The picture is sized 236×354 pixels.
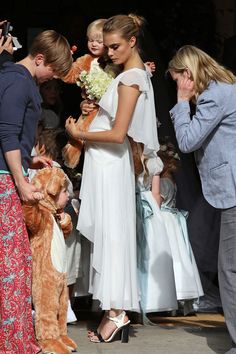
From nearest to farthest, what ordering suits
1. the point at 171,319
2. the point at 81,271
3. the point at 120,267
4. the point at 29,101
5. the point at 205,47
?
1. the point at 29,101
2. the point at 120,267
3. the point at 81,271
4. the point at 171,319
5. the point at 205,47

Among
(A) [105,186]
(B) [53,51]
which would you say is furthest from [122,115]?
(B) [53,51]

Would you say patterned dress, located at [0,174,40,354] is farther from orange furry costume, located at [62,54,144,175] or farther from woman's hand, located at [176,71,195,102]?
woman's hand, located at [176,71,195,102]

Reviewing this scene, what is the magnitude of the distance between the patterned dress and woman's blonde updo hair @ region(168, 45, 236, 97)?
4.07ft

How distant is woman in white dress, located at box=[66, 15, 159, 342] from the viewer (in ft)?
19.8

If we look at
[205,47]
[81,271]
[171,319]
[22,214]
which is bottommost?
[171,319]

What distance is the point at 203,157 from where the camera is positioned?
5.65 meters

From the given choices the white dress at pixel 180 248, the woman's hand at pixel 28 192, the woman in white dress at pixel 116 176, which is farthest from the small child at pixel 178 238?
the woman's hand at pixel 28 192

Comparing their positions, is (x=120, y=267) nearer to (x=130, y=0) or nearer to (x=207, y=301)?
(x=207, y=301)

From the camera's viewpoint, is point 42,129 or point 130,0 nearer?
point 42,129

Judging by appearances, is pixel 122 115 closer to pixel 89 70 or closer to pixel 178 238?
pixel 89 70

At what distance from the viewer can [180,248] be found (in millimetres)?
7223

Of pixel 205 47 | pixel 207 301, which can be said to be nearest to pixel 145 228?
pixel 207 301

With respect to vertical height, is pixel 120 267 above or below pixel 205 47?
below

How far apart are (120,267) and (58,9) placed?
3528 mm
